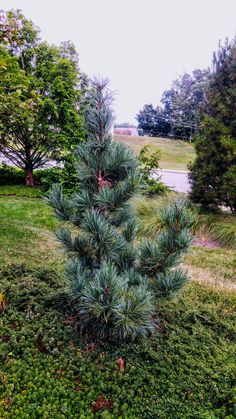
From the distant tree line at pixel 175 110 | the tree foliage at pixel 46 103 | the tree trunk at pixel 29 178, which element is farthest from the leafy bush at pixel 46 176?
the distant tree line at pixel 175 110

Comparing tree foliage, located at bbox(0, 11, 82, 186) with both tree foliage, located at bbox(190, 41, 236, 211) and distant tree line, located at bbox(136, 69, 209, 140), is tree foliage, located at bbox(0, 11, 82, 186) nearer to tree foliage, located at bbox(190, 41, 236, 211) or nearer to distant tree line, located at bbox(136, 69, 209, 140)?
tree foliage, located at bbox(190, 41, 236, 211)

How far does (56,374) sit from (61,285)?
41.0 inches

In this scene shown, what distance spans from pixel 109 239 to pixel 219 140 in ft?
14.3

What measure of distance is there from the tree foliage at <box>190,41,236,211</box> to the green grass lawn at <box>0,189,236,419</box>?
3.26 meters

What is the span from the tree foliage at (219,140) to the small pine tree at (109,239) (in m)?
3.89

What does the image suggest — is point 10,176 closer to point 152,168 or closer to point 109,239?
point 152,168

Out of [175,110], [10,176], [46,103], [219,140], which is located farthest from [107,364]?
[175,110]

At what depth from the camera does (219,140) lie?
18.1 ft

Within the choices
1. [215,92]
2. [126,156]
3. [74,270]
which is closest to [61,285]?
[74,270]

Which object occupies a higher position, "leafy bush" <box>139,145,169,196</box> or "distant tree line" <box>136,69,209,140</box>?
"distant tree line" <box>136,69,209,140</box>

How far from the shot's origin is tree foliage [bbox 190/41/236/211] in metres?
5.45

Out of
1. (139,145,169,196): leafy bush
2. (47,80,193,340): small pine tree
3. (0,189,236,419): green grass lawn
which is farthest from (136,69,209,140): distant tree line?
(47,80,193,340): small pine tree

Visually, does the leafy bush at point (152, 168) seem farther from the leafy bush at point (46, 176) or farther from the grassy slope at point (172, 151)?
the grassy slope at point (172, 151)

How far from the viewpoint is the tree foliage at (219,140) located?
5.45 m
